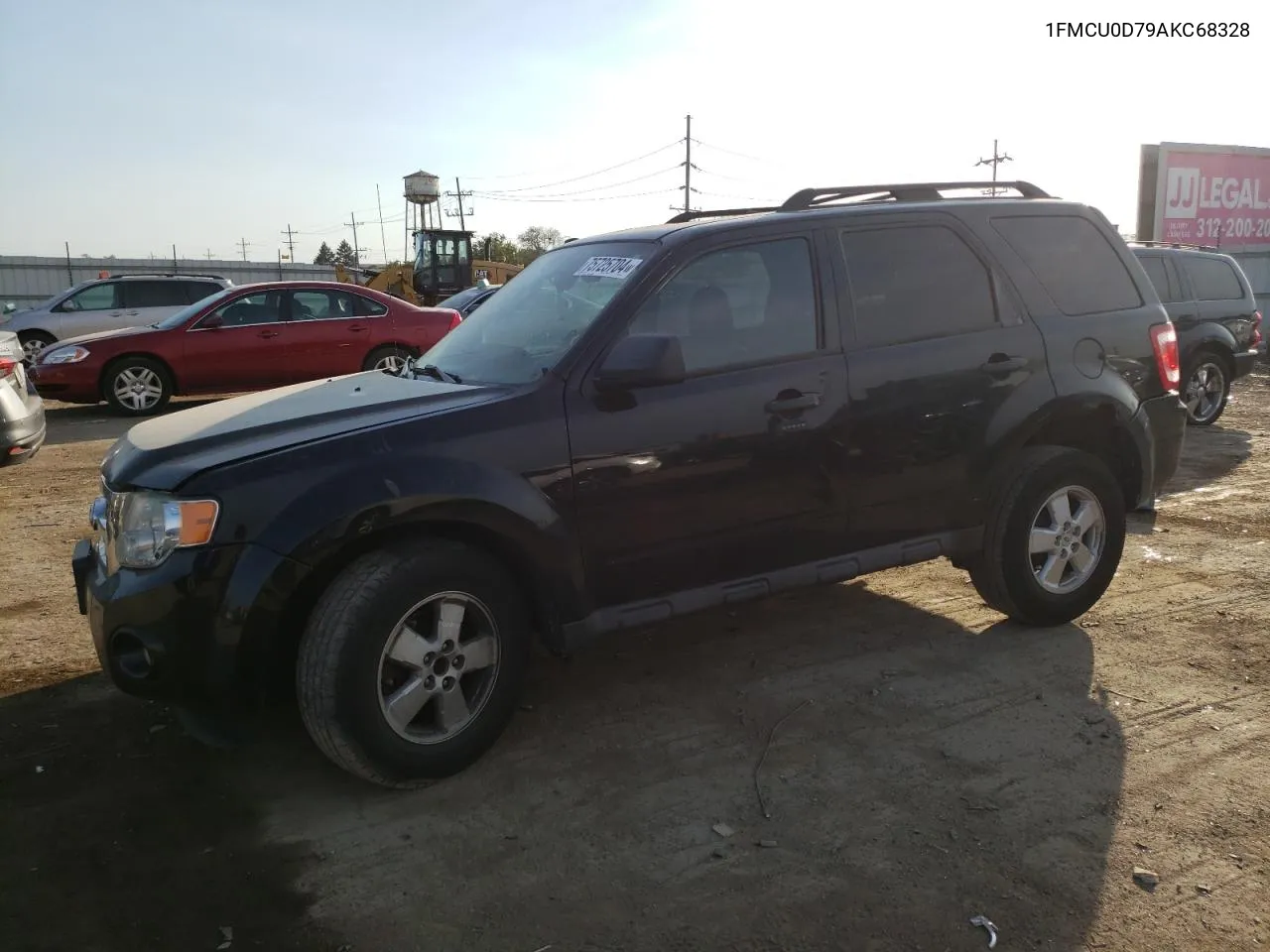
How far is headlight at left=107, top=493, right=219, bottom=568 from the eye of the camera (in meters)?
2.95

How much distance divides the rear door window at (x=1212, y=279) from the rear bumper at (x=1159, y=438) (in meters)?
6.30

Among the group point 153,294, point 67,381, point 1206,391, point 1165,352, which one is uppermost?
point 153,294

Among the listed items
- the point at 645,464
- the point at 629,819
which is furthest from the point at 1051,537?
the point at 629,819

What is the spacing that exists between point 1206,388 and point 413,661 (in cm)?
986

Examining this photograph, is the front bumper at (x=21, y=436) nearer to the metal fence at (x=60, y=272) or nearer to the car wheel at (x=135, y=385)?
the car wheel at (x=135, y=385)

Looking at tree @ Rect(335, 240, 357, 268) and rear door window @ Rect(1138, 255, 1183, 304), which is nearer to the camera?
rear door window @ Rect(1138, 255, 1183, 304)

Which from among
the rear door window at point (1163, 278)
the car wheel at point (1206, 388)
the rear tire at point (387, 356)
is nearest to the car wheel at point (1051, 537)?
the rear door window at point (1163, 278)

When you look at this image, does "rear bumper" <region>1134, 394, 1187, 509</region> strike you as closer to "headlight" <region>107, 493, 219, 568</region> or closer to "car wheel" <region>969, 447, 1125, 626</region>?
"car wheel" <region>969, 447, 1125, 626</region>

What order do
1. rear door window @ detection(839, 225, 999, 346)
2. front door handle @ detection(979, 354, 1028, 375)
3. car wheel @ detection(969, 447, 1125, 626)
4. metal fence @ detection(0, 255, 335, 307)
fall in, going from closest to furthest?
1. rear door window @ detection(839, 225, 999, 346)
2. front door handle @ detection(979, 354, 1028, 375)
3. car wheel @ detection(969, 447, 1125, 626)
4. metal fence @ detection(0, 255, 335, 307)

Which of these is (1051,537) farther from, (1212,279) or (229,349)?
(229,349)

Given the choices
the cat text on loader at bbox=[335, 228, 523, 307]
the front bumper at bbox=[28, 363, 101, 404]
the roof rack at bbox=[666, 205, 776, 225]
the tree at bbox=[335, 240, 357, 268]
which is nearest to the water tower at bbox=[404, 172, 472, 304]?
the cat text on loader at bbox=[335, 228, 523, 307]

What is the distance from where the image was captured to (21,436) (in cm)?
658

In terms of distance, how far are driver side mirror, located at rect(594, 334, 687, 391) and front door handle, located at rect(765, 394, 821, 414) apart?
1.56 ft

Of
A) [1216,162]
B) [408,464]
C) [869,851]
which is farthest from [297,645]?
[1216,162]
